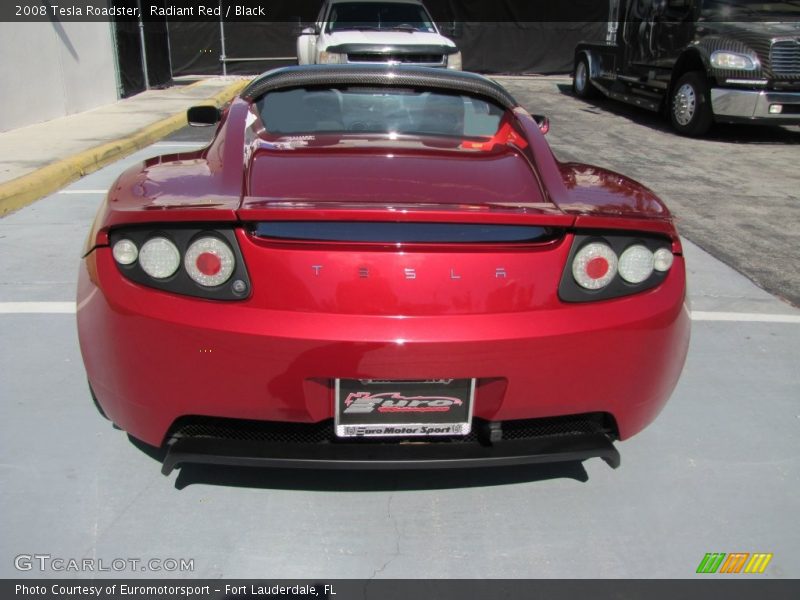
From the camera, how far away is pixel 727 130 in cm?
1105

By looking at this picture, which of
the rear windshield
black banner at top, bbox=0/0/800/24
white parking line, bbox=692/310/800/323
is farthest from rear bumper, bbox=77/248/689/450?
black banner at top, bbox=0/0/800/24

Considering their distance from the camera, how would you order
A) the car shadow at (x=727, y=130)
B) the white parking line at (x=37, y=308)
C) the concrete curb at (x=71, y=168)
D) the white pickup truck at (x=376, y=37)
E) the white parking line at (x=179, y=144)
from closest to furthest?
the white parking line at (x=37, y=308) → the concrete curb at (x=71, y=168) → the white parking line at (x=179, y=144) → the white pickup truck at (x=376, y=37) → the car shadow at (x=727, y=130)

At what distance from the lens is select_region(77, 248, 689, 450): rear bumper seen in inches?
74.3

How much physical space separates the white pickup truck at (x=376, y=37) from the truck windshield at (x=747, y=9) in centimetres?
369

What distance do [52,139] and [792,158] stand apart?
9168 mm

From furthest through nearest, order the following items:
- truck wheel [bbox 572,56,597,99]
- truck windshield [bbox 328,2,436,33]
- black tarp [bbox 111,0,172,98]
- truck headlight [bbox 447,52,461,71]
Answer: truck wheel [bbox 572,56,597,99], black tarp [bbox 111,0,172,98], truck windshield [bbox 328,2,436,33], truck headlight [bbox 447,52,461,71]

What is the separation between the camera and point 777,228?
5809 mm

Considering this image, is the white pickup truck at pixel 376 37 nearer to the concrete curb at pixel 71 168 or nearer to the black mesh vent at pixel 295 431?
the concrete curb at pixel 71 168

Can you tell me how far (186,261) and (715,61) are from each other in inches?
375

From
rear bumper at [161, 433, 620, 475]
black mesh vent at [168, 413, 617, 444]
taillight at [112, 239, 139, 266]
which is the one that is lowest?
rear bumper at [161, 433, 620, 475]

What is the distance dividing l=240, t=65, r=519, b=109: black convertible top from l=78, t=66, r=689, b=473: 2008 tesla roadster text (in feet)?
3.70

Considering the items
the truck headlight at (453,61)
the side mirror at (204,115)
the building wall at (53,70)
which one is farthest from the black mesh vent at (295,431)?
the truck headlight at (453,61)

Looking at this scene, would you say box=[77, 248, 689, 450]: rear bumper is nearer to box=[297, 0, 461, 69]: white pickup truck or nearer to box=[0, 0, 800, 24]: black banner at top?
box=[297, 0, 461, 69]: white pickup truck

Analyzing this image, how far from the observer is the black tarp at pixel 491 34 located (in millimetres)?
19750
